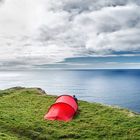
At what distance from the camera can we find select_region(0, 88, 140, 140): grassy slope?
3139cm

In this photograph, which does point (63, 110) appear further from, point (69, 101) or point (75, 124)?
point (75, 124)

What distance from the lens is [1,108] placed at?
145ft

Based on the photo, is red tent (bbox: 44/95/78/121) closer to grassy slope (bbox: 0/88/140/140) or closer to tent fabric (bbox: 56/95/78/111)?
tent fabric (bbox: 56/95/78/111)

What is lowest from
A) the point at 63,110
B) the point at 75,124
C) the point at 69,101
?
the point at 75,124

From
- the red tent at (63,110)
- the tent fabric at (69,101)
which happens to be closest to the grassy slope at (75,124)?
the red tent at (63,110)

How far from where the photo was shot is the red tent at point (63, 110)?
37.9 metres

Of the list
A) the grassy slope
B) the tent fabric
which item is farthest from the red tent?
the grassy slope

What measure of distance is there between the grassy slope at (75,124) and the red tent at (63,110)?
0.94 m

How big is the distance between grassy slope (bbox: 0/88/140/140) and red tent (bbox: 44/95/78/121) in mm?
945

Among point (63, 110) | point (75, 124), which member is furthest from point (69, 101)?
point (75, 124)

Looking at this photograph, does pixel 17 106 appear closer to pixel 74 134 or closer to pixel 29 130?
pixel 29 130

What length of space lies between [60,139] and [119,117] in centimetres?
920

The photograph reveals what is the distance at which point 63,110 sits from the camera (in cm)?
3928

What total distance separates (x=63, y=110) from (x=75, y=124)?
422 centimetres
